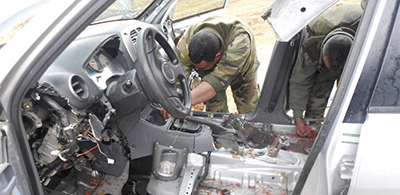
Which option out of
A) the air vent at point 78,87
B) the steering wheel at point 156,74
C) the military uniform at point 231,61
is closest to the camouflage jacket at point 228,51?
the military uniform at point 231,61

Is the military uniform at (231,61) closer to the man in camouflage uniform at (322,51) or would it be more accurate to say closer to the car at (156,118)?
the car at (156,118)

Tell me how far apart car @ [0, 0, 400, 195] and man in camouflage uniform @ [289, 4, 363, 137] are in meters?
0.08

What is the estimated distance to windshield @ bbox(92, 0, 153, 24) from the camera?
2328 millimetres

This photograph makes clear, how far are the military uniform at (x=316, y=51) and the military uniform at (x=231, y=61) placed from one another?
0.47 metres

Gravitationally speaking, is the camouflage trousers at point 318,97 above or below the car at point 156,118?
below

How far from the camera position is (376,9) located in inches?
42.0

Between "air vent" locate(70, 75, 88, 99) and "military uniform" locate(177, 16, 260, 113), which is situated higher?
"air vent" locate(70, 75, 88, 99)

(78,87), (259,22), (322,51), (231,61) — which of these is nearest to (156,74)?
(78,87)

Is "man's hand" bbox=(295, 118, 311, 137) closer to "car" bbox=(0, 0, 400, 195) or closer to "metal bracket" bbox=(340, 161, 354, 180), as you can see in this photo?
"car" bbox=(0, 0, 400, 195)

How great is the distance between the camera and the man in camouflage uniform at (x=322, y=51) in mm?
2030

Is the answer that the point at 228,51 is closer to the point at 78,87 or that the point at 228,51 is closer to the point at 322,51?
the point at 322,51

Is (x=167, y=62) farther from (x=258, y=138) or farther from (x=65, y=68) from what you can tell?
(x=258, y=138)

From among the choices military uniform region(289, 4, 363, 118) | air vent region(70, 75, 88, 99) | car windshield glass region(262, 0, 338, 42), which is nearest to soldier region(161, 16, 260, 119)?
military uniform region(289, 4, 363, 118)

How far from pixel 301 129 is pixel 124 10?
175 centimetres
